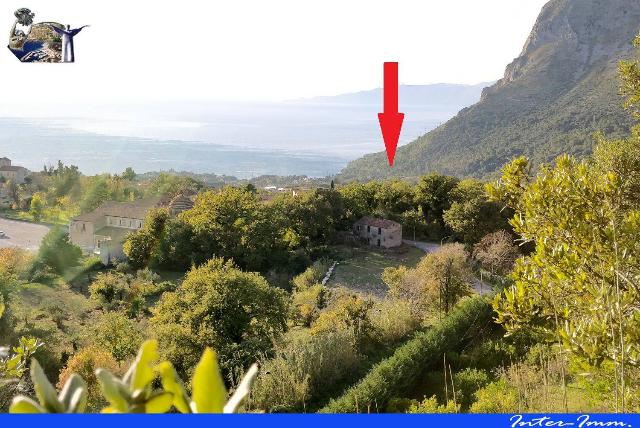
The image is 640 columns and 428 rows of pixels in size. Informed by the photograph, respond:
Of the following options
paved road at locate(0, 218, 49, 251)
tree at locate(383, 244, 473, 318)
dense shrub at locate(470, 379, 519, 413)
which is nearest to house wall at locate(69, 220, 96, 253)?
paved road at locate(0, 218, 49, 251)

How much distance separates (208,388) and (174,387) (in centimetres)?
6

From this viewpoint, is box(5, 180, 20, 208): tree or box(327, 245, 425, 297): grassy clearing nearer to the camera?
box(327, 245, 425, 297): grassy clearing

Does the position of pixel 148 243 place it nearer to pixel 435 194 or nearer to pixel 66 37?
pixel 435 194

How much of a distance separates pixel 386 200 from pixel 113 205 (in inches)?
731

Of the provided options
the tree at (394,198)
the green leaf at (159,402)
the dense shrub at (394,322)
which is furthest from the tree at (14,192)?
the green leaf at (159,402)

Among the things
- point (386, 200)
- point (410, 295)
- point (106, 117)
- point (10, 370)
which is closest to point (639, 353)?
point (10, 370)

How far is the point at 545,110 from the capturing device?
65.4 meters

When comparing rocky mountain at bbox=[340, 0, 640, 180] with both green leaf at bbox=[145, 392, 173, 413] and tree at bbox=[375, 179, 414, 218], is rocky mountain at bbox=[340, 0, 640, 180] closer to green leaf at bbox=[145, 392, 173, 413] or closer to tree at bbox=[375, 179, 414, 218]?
tree at bbox=[375, 179, 414, 218]

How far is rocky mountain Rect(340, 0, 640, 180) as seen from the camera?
182 feet

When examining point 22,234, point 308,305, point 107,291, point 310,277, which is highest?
point 308,305

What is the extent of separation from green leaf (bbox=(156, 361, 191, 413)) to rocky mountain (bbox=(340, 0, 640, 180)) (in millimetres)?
45505

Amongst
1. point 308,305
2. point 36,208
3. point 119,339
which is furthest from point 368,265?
point 36,208

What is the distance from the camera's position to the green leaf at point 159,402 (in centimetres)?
66

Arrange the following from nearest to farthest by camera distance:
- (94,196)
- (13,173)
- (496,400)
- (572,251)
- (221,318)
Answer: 1. (572,251)
2. (496,400)
3. (221,318)
4. (94,196)
5. (13,173)
